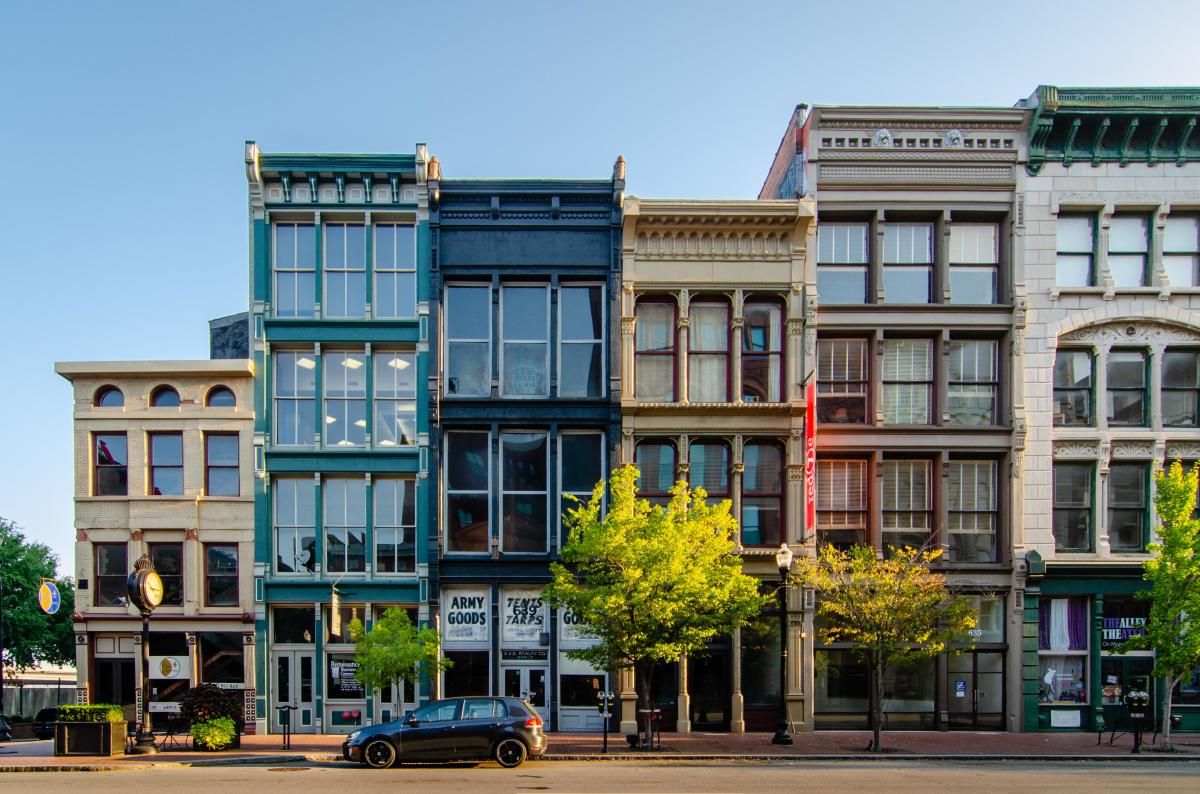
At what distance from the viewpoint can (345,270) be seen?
1087 inches

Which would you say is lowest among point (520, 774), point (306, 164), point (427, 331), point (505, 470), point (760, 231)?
point (520, 774)

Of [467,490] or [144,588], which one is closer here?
[144,588]

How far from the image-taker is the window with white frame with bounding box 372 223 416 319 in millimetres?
27672

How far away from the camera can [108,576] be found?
27000mm

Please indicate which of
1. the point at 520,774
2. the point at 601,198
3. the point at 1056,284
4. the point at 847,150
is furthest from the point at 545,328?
the point at 1056,284

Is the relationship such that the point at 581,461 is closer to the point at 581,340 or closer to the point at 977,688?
the point at 581,340

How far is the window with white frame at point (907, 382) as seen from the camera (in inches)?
1091

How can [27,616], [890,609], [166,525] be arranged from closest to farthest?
[890,609]
[166,525]
[27,616]

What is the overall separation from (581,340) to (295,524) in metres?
10.1

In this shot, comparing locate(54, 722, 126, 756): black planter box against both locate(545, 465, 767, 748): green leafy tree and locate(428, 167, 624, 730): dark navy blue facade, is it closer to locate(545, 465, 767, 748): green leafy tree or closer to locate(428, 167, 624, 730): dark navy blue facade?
locate(428, 167, 624, 730): dark navy blue facade

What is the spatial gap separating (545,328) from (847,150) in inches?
416

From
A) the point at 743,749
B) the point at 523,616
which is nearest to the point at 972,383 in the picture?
the point at 743,749

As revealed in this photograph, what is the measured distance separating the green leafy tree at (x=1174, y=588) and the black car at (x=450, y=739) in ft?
52.5

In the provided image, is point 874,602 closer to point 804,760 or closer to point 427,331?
point 804,760
